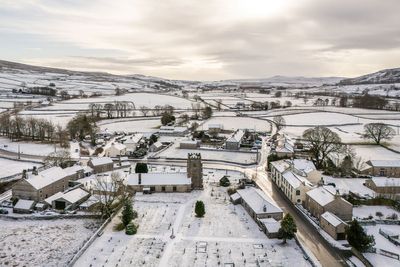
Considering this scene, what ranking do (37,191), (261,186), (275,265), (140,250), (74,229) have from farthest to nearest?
(261,186)
(37,191)
(74,229)
(140,250)
(275,265)

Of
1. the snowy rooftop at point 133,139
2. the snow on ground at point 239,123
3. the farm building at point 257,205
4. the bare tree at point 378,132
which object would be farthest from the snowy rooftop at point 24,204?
the bare tree at point 378,132

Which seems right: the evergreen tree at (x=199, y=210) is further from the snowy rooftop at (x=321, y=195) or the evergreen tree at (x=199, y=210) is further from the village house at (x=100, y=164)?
the village house at (x=100, y=164)

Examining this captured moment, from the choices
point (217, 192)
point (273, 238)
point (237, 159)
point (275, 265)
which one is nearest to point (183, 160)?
point (237, 159)

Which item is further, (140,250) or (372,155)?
(372,155)

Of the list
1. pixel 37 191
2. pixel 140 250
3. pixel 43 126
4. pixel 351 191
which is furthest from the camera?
pixel 43 126

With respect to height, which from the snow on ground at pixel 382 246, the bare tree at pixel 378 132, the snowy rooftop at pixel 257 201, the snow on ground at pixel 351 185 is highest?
the bare tree at pixel 378 132

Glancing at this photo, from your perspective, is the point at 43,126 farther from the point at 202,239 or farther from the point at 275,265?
the point at 275,265

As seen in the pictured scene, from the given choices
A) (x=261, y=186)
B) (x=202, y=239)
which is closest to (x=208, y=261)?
(x=202, y=239)
